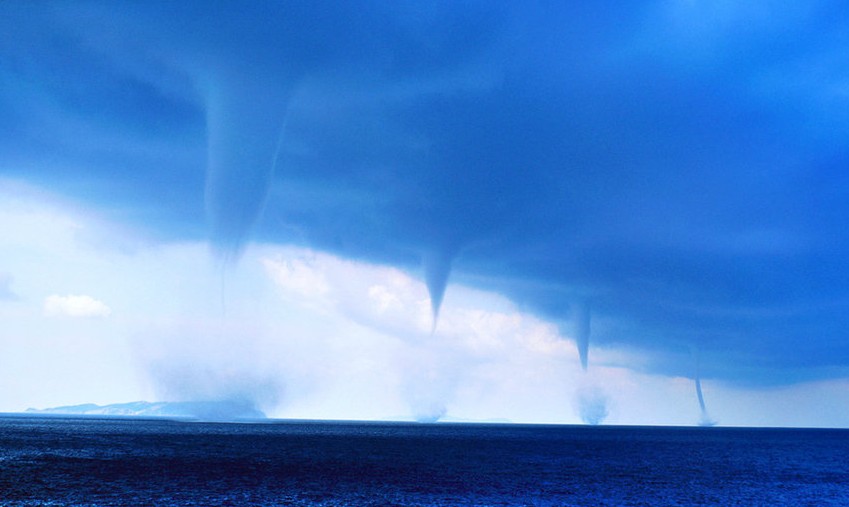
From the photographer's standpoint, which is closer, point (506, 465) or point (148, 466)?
point (148, 466)

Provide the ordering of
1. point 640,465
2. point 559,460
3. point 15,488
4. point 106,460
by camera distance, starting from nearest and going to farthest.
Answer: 1. point 15,488
2. point 106,460
3. point 640,465
4. point 559,460

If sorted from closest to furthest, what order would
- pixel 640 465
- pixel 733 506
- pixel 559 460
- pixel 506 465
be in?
pixel 733 506
pixel 506 465
pixel 640 465
pixel 559 460

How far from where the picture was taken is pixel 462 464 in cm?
10606

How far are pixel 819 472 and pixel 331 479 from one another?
8156cm

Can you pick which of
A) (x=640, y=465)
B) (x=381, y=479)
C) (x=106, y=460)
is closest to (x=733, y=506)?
(x=381, y=479)

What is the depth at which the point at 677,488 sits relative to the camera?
253ft

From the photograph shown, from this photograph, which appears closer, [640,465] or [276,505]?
[276,505]

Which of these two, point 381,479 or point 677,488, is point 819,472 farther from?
point 381,479

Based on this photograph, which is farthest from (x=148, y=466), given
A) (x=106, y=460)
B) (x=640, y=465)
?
(x=640, y=465)

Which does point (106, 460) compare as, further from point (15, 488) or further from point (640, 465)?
point (640, 465)

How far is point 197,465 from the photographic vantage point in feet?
298

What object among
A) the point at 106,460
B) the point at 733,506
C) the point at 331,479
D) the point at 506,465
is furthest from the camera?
the point at 506,465

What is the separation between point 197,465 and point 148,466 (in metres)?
6.14

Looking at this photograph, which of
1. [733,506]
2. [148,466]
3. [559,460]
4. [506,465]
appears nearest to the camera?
[733,506]
